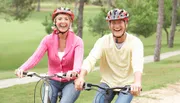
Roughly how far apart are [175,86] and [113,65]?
8.85m

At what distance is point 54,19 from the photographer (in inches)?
206

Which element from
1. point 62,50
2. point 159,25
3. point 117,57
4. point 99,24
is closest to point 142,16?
point 99,24

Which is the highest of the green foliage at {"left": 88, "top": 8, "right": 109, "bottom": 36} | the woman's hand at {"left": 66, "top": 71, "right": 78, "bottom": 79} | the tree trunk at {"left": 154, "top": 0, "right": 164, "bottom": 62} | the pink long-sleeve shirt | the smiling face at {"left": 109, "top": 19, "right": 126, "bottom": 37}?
the smiling face at {"left": 109, "top": 19, "right": 126, "bottom": 37}

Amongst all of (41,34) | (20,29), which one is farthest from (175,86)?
(20,29)

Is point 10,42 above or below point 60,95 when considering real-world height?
below

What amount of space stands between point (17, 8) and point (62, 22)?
92.9 ft

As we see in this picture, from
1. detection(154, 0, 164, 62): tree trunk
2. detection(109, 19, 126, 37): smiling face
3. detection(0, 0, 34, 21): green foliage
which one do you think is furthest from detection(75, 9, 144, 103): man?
detection(0, 0, 34, 21): green foliage

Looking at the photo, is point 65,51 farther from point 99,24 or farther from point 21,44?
point 21,44

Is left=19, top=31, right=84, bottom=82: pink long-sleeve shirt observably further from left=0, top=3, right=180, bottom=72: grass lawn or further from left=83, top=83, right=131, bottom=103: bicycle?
left=0, top=3, right=180, bottom=72: grass lawn

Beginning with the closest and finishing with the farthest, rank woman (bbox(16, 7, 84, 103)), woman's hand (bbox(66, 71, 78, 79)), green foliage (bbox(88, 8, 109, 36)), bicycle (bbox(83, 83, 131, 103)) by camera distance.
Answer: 1. bicycle (bbox(83, 83, 131, 103))
2. woman's hand (bbox(66, 71, 78, 79))
3. woman (bbox(16, 7, 84, 103))
4. green foliage (bbox(88, 8, 109, 36))

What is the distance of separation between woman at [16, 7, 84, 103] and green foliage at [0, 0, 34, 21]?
26.1m

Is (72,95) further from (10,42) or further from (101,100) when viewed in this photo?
(10,42)

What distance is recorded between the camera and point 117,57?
4969mm

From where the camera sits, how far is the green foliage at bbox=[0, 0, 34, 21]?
31.2 metres
